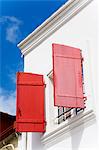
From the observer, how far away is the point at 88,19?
10.8 m

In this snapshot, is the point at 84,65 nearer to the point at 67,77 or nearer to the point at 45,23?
the point at 67,77

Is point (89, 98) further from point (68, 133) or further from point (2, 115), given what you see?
point (2, 115)

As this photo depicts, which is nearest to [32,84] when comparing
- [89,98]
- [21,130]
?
[21,130]

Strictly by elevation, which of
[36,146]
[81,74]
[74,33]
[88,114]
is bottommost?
[36,146]

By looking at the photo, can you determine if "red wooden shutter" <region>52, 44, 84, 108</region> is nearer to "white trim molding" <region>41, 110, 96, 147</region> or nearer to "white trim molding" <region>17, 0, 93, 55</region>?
"white trim molding" <region>41, 110, 96, 147</region>

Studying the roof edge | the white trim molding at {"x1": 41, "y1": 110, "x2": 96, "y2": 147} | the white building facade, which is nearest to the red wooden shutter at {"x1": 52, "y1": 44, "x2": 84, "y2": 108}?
the white building facade

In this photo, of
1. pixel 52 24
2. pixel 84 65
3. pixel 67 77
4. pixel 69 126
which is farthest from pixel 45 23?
pixel 69 126

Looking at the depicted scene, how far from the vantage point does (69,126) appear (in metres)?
10.4

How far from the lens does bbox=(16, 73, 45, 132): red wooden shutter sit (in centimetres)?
1121

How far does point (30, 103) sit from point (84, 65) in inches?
68.0

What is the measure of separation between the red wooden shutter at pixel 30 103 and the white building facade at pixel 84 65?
20 centimetres

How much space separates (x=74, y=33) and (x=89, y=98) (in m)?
1.84

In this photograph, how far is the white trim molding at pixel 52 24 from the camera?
11.3 metres

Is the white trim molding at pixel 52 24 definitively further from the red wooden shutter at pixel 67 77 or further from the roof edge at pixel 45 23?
the red wooden shutter at pixel 67 77
